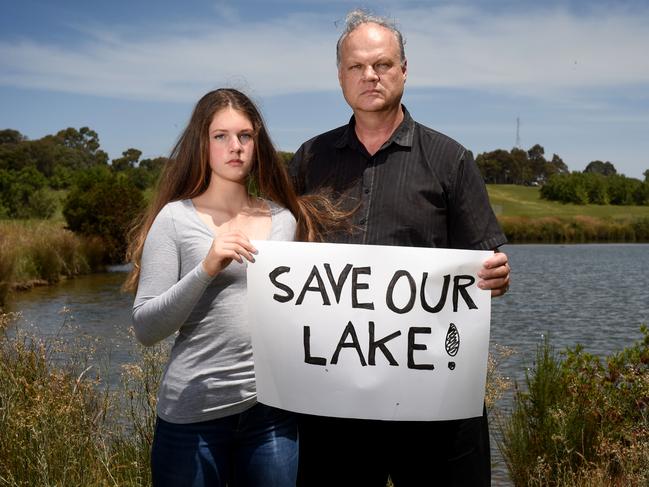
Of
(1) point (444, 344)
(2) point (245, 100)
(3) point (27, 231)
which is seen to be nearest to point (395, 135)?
(2) point (245, 100)

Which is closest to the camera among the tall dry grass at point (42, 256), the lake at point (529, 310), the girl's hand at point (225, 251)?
the girl's hand at point (225, 251)

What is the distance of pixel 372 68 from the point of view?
3.01m

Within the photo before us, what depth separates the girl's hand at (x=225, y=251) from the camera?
8.11ft

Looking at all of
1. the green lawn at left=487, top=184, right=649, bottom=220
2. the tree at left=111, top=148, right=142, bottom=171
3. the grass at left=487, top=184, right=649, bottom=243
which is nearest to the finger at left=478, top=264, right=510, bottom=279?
the grass at left=487, top=184, right=649, bottom=243

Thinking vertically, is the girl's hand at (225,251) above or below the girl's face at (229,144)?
below

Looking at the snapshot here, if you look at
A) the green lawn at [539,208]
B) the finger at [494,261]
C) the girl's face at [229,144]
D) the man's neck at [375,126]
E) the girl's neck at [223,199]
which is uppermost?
the green lawn at [539,208]

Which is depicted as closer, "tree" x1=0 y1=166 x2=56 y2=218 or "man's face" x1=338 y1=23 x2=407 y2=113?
"man's face" x1=338 y1=23 x2=407 y2=113

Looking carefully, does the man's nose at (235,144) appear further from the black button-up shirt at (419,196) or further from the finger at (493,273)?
the finger at (493,273)

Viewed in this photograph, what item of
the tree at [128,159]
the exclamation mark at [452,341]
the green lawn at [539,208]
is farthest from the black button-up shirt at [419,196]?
the tree at [128,159]

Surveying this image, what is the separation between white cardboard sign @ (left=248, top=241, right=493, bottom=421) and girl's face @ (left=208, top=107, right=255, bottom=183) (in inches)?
12.5

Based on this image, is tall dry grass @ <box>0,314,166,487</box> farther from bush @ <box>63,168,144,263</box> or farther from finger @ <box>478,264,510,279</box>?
bush @ <box>63,168,144,263</box>

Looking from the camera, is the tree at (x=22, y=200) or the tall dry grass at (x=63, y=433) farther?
the tree at (x=22, y=200)

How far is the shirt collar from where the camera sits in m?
3.12

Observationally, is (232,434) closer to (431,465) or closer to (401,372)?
(401,372)
